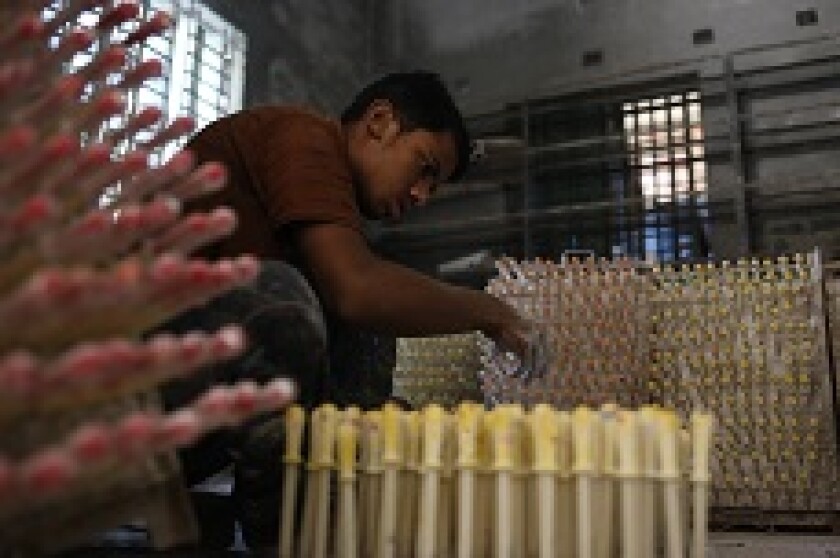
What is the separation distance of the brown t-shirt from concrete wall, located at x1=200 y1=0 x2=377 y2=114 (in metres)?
2.42

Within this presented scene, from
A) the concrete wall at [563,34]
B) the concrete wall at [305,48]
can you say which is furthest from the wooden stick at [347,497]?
the concrete wall at [563,34]

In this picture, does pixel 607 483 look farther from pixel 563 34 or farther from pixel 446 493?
pixel 563 34

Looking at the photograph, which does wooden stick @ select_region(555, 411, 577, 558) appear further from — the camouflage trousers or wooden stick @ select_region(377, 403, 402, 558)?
the camouflage trousers

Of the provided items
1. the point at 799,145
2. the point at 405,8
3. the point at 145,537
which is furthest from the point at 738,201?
the point at 145,537

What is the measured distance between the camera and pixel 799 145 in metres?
3.74

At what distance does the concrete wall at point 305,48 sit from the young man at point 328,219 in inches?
93.8

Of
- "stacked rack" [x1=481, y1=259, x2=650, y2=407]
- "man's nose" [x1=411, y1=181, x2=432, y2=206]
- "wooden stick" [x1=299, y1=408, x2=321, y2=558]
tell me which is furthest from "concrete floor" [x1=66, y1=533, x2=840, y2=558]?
"man's nose" [x1=411, y1=181, x2=432, y2=206]

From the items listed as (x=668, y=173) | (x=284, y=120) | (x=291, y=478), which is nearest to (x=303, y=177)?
(x=284, y=120)

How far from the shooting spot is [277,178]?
1.35 metres

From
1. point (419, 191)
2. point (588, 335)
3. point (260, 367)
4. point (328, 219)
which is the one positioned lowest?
point (260, 367)

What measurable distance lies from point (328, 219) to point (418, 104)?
16.1 inches

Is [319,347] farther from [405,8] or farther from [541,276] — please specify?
[405,8]

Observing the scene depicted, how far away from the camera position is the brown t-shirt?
1323 millimetres

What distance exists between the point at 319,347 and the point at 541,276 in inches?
54.0
